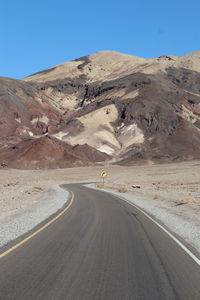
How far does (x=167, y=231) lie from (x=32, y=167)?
346 feet

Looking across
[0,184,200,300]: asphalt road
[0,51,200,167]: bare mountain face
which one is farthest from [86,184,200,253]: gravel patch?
[0,51,200,167]: bare mountain face

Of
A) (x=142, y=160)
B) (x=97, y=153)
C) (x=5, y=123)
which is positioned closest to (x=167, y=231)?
(x=142, y=160)

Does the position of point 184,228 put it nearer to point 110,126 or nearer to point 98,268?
point 98,268

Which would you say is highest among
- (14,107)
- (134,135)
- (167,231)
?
(14,107)

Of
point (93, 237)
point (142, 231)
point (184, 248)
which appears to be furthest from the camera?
point (142, 231)

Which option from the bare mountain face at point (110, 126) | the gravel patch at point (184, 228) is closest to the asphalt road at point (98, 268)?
the gravel patch at point (184, 228)

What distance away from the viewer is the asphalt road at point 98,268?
6957mm

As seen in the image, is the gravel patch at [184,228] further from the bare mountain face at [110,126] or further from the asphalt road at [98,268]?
the bare mountain face at [110,126]

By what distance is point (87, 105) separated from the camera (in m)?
A: 198

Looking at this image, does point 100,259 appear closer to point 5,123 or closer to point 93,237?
point 93,237

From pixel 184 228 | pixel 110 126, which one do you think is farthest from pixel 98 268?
pixel 110 126

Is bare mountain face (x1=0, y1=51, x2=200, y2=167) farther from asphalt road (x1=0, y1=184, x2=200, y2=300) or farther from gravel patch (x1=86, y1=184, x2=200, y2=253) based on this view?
asphalt road (x1=0, y1=184, x2=200, y2=300)

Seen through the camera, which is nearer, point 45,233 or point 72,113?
point 45,233

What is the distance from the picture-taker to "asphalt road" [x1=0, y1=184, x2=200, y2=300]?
696cm
